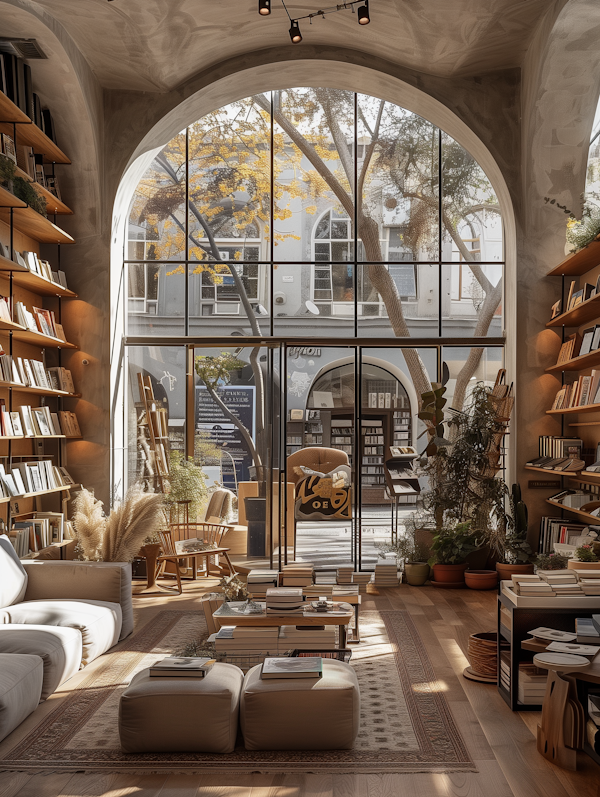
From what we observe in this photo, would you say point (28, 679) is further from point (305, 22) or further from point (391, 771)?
point (305, 22)

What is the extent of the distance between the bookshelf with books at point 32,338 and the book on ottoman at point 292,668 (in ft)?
9.79

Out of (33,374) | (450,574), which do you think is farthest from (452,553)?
(33,374)

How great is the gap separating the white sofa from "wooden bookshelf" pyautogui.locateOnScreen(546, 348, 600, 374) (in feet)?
14.0

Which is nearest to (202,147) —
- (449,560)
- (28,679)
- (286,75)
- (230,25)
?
(286,75)

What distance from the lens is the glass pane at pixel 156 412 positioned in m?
8.76

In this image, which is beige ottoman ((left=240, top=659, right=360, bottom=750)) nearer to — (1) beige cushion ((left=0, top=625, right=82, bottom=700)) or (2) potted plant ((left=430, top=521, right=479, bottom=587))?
(1) beige cushion ((left=0, top=625, right=82, bottom=700))

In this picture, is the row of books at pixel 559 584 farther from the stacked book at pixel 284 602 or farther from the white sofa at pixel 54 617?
the white sofa at pixel 54 617

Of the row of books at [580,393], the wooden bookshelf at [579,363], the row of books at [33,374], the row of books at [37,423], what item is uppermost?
the wooden bookshelf at [579,363]

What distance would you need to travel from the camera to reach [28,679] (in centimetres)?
409

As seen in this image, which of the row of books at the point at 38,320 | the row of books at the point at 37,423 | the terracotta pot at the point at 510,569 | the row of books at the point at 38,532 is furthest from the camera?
the terracotta pot at the point at 510,569

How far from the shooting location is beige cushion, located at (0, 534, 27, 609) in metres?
5.20

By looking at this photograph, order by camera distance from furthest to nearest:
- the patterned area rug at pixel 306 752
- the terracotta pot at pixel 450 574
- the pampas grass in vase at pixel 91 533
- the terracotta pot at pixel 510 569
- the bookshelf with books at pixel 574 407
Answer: the terracotta pot at pixel 450 574, the terracotta pot at pixel 510 569, the bookshelf with books at pixel 574 407, the pampas grass in vase at pixel 91 533, the patterned area rug at pixel 306 752

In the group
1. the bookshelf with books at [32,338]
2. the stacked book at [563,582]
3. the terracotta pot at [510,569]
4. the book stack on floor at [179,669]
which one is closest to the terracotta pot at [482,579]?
the terracotta pot at [510,569]

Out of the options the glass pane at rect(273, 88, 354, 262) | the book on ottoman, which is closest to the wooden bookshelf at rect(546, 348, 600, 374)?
the glass pane at rect(273, 88, 354, 262)
